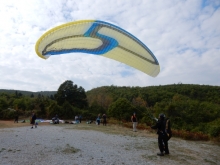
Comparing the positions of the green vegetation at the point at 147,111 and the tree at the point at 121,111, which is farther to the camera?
the tree at the point at 121,111

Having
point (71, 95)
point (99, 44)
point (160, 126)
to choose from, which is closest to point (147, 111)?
point (99, 44)

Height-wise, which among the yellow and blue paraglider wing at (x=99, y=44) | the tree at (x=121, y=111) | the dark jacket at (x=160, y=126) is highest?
the yellow and blue paraglider wing at (x=99, y=44)

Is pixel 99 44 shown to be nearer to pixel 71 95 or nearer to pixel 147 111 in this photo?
pixel 147 111

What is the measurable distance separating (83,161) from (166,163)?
2369 millimetres

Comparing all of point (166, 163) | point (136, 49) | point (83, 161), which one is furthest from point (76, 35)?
point (166, 163)

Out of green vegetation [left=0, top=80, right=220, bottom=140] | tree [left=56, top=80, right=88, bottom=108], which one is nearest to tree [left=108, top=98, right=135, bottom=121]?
green vegetation [left=0, top=80, right=220, bottom=140]

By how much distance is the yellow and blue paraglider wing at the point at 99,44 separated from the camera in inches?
311

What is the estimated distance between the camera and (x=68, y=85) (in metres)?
44.3

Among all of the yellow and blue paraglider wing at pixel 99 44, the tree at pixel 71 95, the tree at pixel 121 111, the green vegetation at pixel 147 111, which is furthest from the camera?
the tree at pixel 71 95

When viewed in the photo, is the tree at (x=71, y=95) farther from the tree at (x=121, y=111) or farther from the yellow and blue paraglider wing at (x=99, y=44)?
the yellow and blue paraglider wing at (x=99, y=44)

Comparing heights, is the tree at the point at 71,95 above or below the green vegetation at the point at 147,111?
above

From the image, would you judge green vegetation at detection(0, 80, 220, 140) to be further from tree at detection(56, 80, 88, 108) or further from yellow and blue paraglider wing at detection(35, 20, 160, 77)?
yellow and blue paraglider wing at detection(35, 20, 160, 77)

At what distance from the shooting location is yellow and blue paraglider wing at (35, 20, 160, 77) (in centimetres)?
791

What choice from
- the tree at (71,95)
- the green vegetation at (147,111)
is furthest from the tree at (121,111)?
the tree at (71,95)
